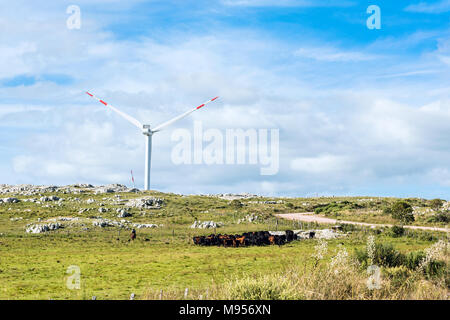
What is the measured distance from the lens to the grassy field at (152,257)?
31.5m

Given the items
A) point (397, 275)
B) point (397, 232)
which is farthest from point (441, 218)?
point (397, 275)

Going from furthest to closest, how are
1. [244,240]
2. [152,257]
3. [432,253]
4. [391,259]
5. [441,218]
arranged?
[441,218] → [244,240] → [152,257] → [391,259] → [432,253]

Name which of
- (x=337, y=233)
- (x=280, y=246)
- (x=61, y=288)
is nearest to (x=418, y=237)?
(x=337, y=233)

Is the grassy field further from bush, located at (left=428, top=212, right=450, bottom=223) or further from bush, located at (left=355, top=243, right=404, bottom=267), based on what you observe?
bush, located at (left=428, top=212, right=450, bottom=223)

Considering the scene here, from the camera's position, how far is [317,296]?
20.4 meters

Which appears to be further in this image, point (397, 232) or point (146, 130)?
point (146, 130)

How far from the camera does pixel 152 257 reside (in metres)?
52.6

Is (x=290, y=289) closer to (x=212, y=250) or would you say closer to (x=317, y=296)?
(x=317, y=296)

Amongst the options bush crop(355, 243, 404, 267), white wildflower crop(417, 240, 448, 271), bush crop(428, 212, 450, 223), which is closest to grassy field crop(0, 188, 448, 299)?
white wildflower crop(417, 240, 448, 271)

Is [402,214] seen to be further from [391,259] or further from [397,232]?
[391,259]

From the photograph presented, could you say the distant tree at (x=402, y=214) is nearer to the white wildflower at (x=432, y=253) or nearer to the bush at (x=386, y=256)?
the bush at (x=386, y=256)

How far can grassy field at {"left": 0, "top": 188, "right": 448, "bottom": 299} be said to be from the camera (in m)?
31.5

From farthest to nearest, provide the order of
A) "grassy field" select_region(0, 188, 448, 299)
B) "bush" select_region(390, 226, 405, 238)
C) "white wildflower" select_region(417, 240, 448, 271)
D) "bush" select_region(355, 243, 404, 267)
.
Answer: "bush" select_region(390, 226, 405, 238)
"bush" select_region(355, 243, 404, 267)
"grassy field" select_region(0, 188, 448, 299)
"white wildflower" select_region(417, 240, 448, 271)
